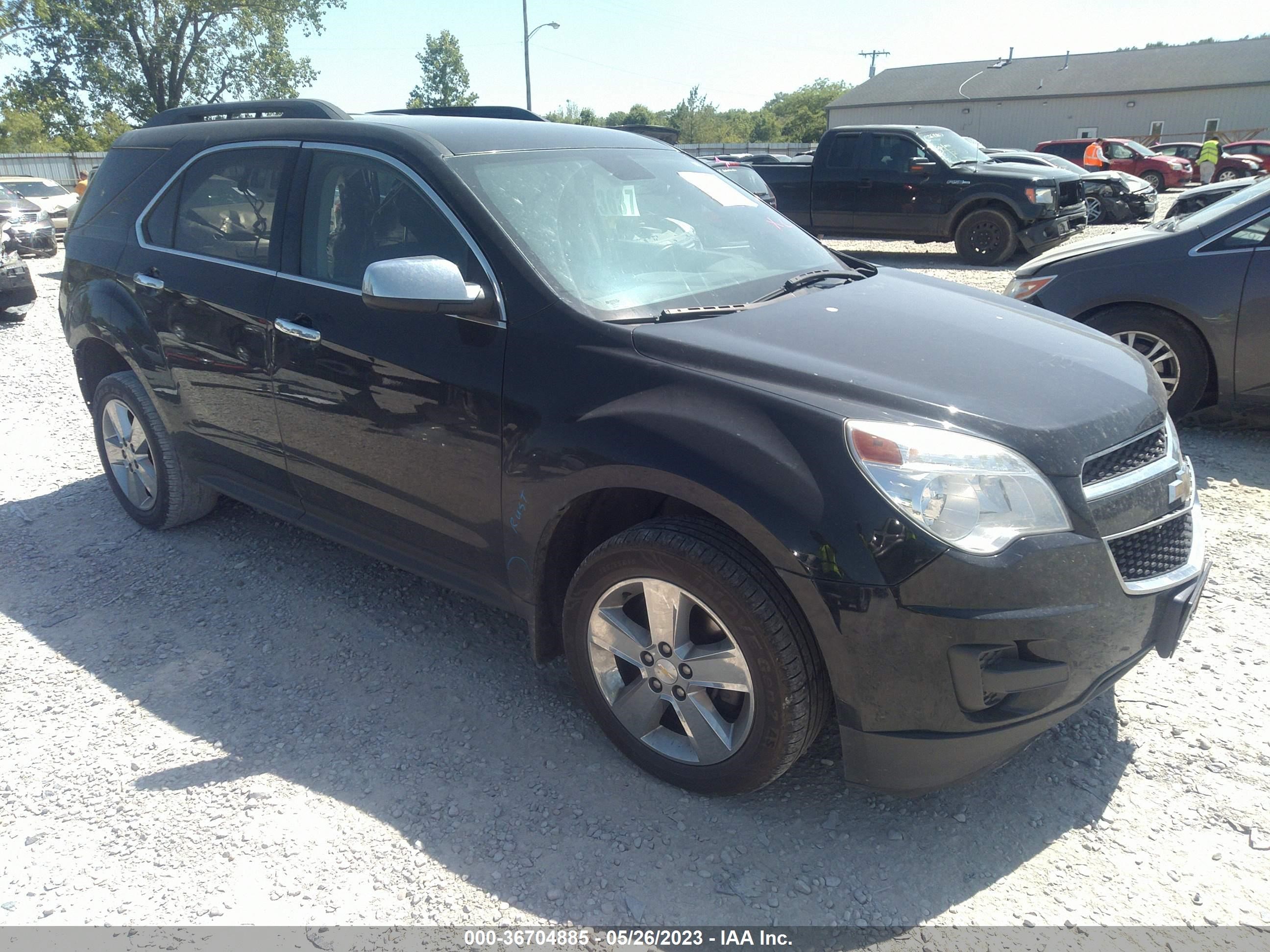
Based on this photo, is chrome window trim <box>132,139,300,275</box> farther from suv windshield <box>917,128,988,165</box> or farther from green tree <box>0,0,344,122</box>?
green tree <box>0,0,344,122</box>

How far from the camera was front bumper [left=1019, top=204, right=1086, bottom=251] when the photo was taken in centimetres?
1246

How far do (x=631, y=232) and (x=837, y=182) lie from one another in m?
11.8

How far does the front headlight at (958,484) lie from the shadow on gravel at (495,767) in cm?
96

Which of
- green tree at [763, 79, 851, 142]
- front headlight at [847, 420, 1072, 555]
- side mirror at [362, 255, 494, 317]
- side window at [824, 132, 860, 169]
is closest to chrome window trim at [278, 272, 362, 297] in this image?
side mirror at [362, 255, 494, 317]

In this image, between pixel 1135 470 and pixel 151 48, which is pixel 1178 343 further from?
pixel 151 48

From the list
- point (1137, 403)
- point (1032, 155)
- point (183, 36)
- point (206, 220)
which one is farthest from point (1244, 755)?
point (183, 36)

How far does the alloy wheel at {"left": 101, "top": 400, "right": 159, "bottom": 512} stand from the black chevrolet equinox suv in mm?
592

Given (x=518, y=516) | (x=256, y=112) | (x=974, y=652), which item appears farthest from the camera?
(x=256, y=112)

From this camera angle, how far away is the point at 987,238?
12742mm

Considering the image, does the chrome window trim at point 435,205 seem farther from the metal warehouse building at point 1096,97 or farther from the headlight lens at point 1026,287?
the metal warehouse building at point 1096,97

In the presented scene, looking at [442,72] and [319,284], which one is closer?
[319,284]

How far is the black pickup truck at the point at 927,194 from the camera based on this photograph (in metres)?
12.5

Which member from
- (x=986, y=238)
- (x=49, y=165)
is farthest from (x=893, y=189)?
Answer: (x=49, y=165)

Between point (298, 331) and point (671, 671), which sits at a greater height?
point (298, 331)
